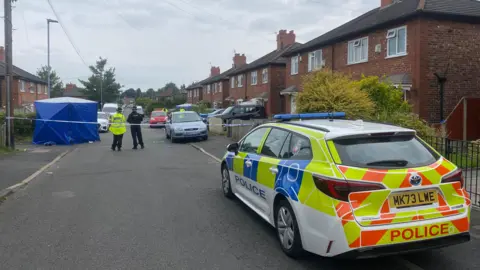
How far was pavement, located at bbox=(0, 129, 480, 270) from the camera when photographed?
4.59 m

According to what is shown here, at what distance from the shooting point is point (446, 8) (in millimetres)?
17125

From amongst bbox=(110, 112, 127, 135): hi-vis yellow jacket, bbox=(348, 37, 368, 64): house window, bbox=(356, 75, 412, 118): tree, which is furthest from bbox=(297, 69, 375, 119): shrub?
bbox=(348, 37, 368, 64): house window

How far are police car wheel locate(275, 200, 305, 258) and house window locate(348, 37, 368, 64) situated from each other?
1650 cm

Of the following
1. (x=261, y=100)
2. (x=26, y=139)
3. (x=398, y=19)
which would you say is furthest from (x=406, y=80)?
(x=261, y=100)

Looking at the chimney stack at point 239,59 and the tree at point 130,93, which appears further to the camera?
the tree at point 130,93

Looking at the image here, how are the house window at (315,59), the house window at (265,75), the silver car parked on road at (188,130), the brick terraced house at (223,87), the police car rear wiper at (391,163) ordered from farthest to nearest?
the brick terraced house at (223,87)
the house window at (265,75)
the house window at (315,59)
the silver car parked on road at (188,130)
the police car rear wiper at (391,163)

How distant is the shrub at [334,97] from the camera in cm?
1178

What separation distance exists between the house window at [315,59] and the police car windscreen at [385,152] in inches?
780

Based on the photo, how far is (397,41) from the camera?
58.9ft

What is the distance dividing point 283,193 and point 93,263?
81.8 inches

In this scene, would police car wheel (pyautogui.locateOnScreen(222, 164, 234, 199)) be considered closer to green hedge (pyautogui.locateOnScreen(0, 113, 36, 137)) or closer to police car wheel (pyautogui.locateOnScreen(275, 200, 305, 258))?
police car wheel (pyautogui.locateOnScreen(275, 200, 305, 258))

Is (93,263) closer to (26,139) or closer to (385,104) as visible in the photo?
(385,104)

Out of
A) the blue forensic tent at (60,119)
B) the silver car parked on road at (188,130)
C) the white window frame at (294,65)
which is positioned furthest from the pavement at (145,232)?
the white window frame at (294,65)

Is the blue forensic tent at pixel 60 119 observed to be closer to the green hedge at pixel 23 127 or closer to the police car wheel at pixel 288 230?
the green hedge at pixel 23 127
